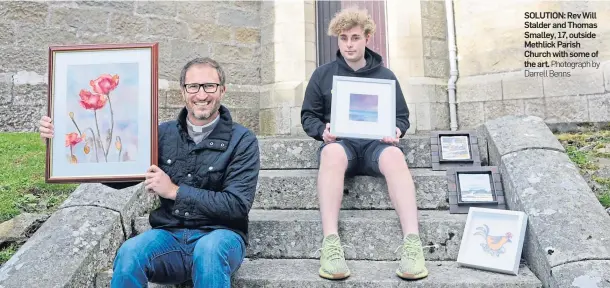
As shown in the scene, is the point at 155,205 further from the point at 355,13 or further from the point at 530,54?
the point at 530,54

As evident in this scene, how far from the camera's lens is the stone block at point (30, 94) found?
4.55 m

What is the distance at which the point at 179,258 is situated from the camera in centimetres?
188

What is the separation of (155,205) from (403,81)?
10.7 feet

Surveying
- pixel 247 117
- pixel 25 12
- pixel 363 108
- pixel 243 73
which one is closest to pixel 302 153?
pixel 363 108

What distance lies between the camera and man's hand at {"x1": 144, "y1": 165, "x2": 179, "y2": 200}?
6.11 ft

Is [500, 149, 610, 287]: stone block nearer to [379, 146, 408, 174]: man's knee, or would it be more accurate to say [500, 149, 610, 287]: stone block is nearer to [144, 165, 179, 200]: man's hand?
[379, 146, 408, 174]: man's knee

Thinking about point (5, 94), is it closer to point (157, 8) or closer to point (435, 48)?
point (157, 8)

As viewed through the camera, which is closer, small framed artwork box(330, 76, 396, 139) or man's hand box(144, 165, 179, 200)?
man's hand box(144, 165, 179, 200)

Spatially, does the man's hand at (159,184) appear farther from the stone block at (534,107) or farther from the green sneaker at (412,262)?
the stone block at (534,107)

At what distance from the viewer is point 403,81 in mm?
5148

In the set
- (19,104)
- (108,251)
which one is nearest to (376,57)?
(108,251)

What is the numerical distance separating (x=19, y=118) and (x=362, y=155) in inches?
145

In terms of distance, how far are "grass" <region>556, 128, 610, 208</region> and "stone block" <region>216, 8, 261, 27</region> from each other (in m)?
3.57

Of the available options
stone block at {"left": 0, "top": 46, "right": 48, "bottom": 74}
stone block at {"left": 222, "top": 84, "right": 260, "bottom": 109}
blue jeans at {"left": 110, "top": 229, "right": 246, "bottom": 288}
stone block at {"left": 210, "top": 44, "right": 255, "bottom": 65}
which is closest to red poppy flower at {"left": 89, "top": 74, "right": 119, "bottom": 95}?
blue jeans at {"left": 110, "top": 229, "right": 246, "bottom": 288}
